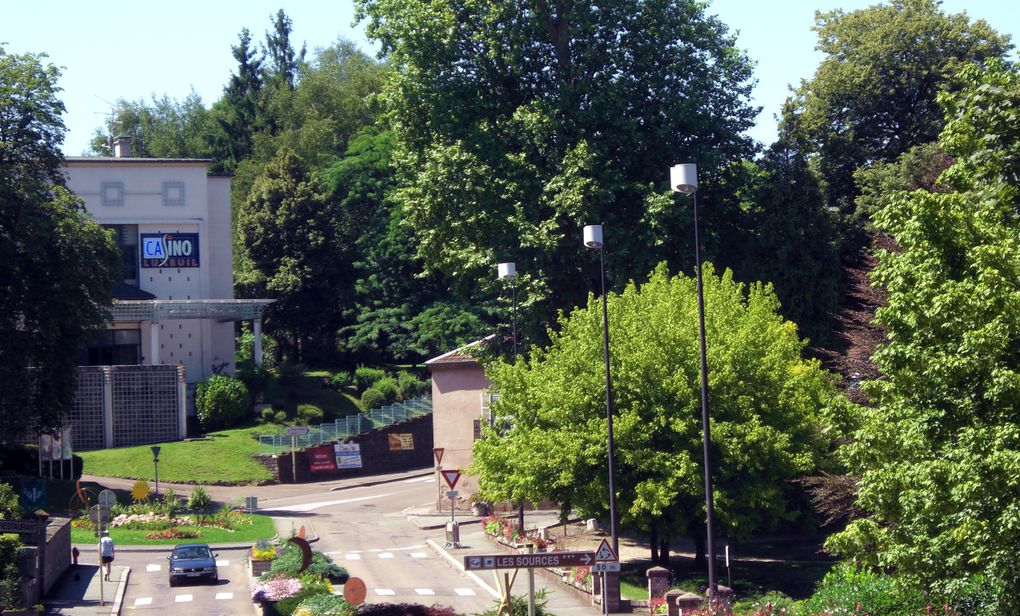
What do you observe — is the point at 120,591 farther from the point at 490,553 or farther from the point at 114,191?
the point at 114,191

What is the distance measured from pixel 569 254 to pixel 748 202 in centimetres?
851

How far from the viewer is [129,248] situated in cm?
7294

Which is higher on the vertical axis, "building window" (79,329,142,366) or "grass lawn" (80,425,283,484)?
"building window" (79,329,142,366)

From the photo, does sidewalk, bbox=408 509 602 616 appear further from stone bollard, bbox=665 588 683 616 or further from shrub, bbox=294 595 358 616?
stone bollard, bbox=665 588 683 616

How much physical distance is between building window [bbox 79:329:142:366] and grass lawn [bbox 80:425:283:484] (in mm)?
9685

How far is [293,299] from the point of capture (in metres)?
78.3

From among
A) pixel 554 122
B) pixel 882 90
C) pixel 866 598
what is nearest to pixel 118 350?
pixel 554 122

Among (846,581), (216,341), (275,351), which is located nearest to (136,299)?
(216,341)

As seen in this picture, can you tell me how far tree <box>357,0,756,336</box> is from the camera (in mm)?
44250

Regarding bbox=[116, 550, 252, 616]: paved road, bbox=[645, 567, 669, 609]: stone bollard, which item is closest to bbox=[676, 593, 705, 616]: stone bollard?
bbox=[645, 567, 669, 609]: stone bollard

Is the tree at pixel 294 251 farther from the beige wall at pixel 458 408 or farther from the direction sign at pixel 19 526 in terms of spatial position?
the direction sign at pixel 19 526

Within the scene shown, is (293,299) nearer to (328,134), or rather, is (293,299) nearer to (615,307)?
(328,134)

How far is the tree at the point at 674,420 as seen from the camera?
32219 millimetres

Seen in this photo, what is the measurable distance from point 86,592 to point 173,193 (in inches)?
1657
